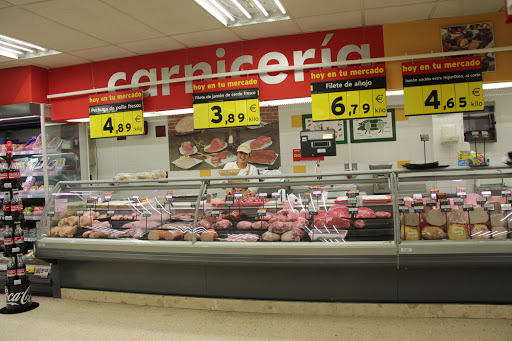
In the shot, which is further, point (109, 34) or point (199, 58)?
point (199, 58)

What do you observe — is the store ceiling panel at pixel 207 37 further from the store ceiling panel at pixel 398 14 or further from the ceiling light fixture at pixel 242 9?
the store ceiling panel at pixel 398 14

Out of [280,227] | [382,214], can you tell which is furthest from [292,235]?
[382,214]

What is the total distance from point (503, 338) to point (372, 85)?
3.22 m

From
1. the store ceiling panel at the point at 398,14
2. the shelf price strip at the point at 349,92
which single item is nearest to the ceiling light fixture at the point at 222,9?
the shelf price strip at the point at 349,92

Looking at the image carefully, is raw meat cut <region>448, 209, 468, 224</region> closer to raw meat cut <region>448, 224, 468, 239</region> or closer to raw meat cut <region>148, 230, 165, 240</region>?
raw meat cut <region>448, 224, 468, 239</region>

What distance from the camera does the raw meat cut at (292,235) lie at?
3.72 metres

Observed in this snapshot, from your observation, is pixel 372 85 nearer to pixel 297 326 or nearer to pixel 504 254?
pixel 504 254

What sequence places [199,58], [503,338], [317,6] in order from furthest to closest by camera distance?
[199,58] → [317,6] → [503,338]

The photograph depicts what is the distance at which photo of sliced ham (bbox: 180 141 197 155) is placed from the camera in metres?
7.75

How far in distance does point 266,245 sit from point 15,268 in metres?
2.95

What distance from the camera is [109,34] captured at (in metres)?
5.14

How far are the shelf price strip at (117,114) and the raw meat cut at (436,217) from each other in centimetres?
424

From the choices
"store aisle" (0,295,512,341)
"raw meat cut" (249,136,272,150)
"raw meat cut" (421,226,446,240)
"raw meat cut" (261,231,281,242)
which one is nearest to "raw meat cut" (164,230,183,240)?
"store aisle" (0,295,512,341)

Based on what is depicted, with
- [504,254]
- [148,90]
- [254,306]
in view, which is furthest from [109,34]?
[504,254]
